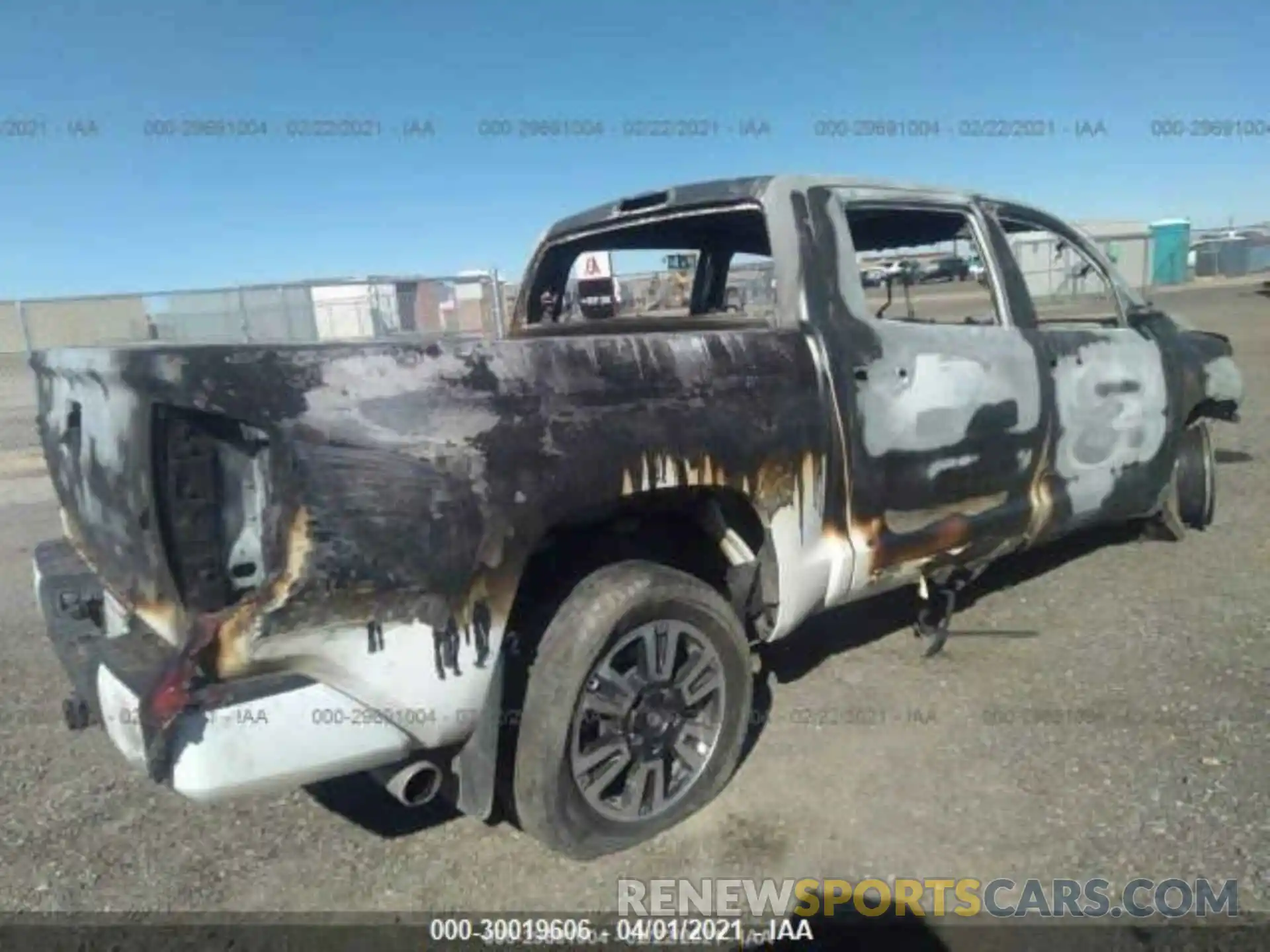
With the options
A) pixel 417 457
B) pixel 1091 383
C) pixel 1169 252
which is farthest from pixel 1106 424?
pixel 1169 252

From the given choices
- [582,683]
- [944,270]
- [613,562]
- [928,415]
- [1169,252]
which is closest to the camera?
[582,683]

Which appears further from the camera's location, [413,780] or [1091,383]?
[1091,383]

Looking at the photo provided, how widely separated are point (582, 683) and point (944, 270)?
3090 millimetres

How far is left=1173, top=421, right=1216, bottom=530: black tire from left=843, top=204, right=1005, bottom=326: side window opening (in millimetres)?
1736

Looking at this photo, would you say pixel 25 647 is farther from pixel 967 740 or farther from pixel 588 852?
pixel 967 740

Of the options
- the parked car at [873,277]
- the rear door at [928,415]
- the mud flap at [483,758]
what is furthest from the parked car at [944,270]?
the mud flap at [483,758]

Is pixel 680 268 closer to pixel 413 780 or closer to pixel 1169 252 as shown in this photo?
pixel 413 780

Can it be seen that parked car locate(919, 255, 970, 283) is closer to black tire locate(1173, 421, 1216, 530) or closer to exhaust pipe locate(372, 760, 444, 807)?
black tire locate(1173, 421, 1216, 530)

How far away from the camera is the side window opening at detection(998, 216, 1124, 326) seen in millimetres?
4277

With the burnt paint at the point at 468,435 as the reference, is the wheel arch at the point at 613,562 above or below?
below

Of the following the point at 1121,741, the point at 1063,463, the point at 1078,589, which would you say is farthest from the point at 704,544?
the point at 1078,589

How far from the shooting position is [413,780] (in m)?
→ 2.26

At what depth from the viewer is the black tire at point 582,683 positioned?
7.81ft

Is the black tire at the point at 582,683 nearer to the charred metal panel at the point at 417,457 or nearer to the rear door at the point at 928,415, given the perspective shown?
the charred metal panel at the point at 417,457
